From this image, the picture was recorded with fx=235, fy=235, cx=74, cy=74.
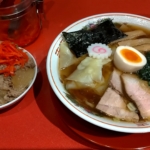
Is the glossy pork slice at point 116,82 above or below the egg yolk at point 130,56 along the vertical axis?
below

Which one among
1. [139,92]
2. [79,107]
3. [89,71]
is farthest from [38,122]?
[139,92]

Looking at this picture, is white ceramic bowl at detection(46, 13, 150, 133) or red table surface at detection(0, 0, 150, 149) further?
red table surface at detection(0, 0, 150, 149)

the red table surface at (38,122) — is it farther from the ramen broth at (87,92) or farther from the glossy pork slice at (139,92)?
the glossy pork slice at (139,92)

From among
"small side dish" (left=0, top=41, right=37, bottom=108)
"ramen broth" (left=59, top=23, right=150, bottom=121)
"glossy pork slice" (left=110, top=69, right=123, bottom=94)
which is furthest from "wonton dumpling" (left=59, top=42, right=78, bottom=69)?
"glossy pork slice" (left=110, top=69, right=123, bottom=94)

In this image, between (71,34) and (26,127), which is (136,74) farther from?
(26,127)

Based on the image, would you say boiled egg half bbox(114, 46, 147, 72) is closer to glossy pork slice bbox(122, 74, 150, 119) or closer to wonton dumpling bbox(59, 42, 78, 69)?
glossy pork slice bbox(122, 74, 150, 119)

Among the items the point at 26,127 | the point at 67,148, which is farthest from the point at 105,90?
the point at 26,127

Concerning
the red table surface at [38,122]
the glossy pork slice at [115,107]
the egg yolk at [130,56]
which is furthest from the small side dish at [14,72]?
the egg yolk at [130,56]
